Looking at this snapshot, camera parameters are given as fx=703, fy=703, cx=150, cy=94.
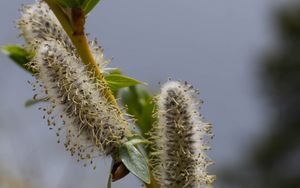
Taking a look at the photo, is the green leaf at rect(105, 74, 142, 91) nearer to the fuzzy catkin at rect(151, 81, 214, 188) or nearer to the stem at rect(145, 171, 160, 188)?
the fuzzy catkin at rect(151, 81, 214, 188)

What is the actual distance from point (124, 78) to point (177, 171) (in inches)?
11.0

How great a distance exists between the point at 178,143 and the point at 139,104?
47 centimetres

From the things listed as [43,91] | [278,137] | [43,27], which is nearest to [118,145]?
[43,91]

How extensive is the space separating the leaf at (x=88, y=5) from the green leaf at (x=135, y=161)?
1.16ft

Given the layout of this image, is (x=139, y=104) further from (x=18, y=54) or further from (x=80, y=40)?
(x=80, y=40)

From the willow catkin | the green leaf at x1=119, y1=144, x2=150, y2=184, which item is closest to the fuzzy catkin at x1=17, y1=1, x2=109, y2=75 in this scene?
the willow catkin

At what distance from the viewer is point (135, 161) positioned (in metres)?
1.68

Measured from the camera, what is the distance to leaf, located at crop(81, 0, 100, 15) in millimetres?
1757

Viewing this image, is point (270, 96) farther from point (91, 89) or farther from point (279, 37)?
point (91, 89)

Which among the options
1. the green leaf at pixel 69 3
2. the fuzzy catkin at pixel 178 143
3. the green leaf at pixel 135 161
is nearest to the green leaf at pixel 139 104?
the fuzzy catkin at pixel 178 143

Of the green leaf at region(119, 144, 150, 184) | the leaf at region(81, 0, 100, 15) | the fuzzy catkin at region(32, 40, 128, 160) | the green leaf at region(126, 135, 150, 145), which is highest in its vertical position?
the leaf at region(81, 0, 100, 15)

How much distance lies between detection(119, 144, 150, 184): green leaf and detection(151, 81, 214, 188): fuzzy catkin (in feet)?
0.41

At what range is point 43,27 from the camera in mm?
1901

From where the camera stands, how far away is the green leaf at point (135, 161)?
5.39 feet
